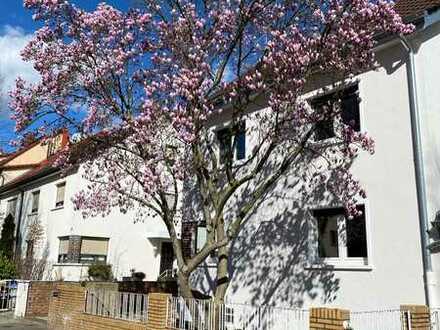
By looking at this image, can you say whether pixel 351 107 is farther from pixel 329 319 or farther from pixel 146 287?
pixel 146 287

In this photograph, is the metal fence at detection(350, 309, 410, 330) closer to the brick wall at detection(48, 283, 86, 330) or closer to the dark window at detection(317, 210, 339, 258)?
the dark window at detection(317, 210, 339, 258)

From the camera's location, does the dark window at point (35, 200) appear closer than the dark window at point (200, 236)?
No

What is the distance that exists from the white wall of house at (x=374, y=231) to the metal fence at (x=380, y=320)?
0.79 metres

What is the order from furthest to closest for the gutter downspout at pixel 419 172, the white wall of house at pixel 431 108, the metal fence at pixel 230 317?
the white wall of house at pixel 431 108, the gutter downspout at pixel 419 172, the metal fence at pixel 230 317

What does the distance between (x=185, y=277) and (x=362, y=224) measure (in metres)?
3.92

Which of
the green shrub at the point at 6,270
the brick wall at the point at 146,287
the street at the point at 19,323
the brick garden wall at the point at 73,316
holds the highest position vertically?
the green shrub at the point at 6,270

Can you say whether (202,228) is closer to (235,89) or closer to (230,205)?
(230,205)

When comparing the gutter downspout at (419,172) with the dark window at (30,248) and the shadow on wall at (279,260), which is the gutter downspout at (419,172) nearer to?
the shadow on wall at (279,260)

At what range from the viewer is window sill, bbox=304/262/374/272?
1010cm

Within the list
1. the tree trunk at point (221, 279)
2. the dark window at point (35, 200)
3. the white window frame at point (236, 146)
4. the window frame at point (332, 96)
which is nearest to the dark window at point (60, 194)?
the dark window at point (35, 200)

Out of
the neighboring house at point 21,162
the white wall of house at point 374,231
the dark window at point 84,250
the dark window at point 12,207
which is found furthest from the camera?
the neighboring house at point 21,162

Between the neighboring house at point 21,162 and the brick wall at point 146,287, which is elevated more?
the neighboring house at point 21,162

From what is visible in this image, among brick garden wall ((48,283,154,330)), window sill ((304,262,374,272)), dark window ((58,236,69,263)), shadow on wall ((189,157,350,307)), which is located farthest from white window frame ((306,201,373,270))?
dark window ((58,236,69,263))

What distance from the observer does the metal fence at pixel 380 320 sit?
7949mm
